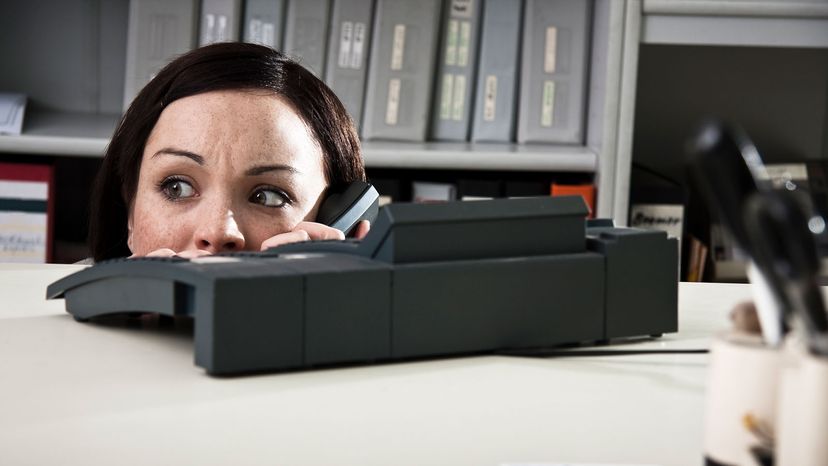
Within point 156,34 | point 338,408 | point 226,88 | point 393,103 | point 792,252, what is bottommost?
point 338,408

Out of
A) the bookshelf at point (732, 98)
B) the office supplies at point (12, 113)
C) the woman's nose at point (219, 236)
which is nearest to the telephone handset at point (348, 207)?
the woman's nose at point (219, 236)

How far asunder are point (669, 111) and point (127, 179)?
1.51 meters

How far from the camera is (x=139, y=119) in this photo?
118 cm

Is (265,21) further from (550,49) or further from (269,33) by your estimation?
(550,49)

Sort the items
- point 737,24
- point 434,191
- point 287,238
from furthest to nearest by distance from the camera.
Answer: point 434,191 → point 737,24 → point 287,238

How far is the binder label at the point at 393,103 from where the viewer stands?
7.15ft

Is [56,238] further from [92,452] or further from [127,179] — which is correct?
[92,452]

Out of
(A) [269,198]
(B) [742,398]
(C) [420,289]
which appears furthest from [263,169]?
(B) [742,398]

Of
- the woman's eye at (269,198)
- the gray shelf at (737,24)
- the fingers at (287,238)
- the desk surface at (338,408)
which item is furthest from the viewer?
the gray shelf at (737,24)

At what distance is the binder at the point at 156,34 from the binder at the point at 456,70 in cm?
48

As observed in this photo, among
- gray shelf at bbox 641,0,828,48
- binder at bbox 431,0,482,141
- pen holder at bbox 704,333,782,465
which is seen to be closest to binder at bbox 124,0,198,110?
binder at bbox 431,0,482,141

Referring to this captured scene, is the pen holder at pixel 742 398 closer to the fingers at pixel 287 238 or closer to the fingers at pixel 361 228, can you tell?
the fingers at pixel 287 238

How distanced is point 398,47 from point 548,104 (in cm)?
31

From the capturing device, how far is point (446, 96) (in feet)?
7.28
